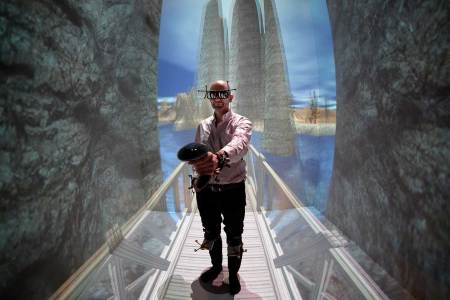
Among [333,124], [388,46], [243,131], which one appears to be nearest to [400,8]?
[388,46]

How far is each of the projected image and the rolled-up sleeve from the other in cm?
165

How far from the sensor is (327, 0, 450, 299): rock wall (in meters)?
1.27

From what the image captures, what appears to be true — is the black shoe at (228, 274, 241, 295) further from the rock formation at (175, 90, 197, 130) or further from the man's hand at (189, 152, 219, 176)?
the rock formation at (175, 90, 197, 130)

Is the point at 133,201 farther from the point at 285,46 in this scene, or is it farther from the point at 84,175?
the point at 285,46

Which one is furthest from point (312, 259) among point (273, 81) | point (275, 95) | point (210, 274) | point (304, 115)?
point (273, 81)

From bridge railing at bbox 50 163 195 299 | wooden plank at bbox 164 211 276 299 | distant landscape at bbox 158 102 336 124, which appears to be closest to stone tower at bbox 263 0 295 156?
distant landscape at bbox 158 102 336 124

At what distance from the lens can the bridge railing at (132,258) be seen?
175 centimetres

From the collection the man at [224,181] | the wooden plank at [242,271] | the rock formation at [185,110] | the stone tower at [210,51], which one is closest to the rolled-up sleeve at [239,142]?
the man at [224,181]

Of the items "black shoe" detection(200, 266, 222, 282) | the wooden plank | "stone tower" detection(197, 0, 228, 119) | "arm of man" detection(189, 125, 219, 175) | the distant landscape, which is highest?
"stone tower" detection(197, 0, 228, 119)

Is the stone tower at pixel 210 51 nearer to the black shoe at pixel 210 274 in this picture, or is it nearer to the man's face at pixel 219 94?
the man's face at pixel 219 94

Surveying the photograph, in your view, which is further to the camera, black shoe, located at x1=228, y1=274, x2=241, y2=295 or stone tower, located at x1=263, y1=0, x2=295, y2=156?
stone tower, located at x1=263, y1=0, x2=295, y2=156

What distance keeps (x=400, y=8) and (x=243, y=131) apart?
4.08ft

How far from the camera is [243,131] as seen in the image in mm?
1719

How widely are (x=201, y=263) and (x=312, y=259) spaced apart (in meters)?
1.15
